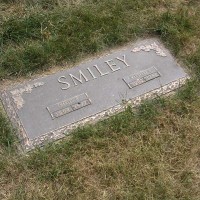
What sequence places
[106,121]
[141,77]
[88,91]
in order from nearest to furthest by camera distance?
[106,121], [88,91], [141,77]

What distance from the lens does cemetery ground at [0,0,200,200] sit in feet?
9.59

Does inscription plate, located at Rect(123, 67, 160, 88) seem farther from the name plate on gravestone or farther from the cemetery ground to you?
the cemetery ground

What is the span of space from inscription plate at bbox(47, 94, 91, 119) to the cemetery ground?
0.65ft

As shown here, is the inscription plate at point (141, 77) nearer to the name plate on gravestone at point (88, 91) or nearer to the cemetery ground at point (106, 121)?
the name plate on gravestone at point (88, 91)

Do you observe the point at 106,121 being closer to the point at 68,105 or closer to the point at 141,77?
the point at 68,105

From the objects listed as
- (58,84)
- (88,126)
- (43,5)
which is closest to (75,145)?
(88,126)

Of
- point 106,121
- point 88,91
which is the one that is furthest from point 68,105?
point 106,121

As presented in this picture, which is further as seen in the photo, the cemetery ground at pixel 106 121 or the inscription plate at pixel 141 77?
the inscription plate at pixel 141 77

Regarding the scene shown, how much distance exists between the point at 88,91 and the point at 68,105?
204mm

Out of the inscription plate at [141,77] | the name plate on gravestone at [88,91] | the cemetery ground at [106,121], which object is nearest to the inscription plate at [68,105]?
the name plate on gravestone at [88,91]

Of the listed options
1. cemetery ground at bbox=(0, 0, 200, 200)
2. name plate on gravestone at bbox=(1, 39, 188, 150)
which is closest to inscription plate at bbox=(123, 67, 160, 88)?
name plate on gravestone at bbox=(1, 39, 188, 150)

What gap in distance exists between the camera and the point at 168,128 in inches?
128

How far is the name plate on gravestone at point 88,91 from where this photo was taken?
3.21 meters

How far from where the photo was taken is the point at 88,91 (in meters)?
3.40
